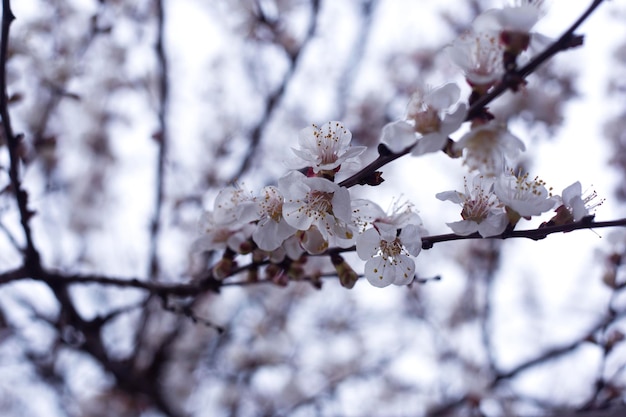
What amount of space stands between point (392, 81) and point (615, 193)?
7.04 ft

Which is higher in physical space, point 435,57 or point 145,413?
point 435,57

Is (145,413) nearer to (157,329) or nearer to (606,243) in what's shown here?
(157,329)

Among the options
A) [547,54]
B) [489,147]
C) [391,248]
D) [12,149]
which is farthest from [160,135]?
[547,54]

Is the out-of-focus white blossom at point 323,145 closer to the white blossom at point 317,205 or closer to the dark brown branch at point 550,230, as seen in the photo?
the white blossom at point 317,205

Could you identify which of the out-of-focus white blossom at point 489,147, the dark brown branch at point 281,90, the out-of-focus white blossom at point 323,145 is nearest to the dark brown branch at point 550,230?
the out-of-focus white blossom at point 489,147

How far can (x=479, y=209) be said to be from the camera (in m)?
1.18

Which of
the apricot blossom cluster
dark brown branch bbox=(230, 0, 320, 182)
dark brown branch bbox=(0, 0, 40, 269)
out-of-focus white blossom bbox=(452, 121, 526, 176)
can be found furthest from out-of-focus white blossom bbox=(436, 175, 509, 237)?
dark brown branch bbox=(230, 0, 320, 182)

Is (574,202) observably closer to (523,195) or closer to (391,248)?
(523,195)

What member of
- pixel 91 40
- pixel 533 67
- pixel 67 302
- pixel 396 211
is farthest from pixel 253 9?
pixel 533 67

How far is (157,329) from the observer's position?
15.4 ft

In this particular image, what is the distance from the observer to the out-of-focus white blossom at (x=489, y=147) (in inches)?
37.9

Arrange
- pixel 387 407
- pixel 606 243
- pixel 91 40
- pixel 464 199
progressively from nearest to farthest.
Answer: pixel 464 199, pixel 606 243, pixel 91 40, pixel 387 407

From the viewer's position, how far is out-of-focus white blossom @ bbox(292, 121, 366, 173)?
118 centimetres

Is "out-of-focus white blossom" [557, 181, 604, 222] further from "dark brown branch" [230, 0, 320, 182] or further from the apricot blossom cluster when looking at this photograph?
"dark brown branch" [230, 0, 320, 182]
